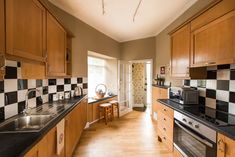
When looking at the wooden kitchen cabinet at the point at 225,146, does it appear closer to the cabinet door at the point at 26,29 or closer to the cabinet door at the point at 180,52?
the cabinet door at the point at 180,52

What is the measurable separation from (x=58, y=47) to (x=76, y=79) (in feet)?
3.55

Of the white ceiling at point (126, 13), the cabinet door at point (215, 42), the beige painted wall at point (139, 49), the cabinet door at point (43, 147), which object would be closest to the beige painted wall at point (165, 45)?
the white ceiling at point (126, 13)

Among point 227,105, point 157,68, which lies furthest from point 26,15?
point 157,68

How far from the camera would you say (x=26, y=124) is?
152cm

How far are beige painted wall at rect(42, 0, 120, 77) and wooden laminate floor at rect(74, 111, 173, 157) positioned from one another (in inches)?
56.2

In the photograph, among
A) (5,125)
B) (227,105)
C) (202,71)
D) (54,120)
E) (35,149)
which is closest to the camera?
(35,149)

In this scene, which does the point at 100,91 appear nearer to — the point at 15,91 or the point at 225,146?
the point at 15,91

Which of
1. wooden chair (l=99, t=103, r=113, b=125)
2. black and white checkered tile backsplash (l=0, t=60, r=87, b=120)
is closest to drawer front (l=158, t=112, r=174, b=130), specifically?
wooden chair (l=99, t=103, r=113, b=125)

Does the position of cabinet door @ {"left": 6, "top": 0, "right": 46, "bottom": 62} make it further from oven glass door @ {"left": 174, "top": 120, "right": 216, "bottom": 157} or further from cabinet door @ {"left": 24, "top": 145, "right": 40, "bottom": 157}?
oven glass door @ {"left": 174, "top": 120, "right": 216, "bottom": 157}

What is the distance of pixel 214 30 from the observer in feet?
5.23

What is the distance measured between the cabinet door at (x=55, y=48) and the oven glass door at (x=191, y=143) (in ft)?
6.39

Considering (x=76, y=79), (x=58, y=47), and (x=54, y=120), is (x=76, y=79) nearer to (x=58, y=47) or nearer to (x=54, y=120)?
(x=58, y=47)

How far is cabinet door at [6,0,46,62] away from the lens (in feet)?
3.54

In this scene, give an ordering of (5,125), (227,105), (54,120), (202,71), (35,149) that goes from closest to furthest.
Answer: (35,149)
(5,125)
(54,120)
(227,105)
(202,71)
